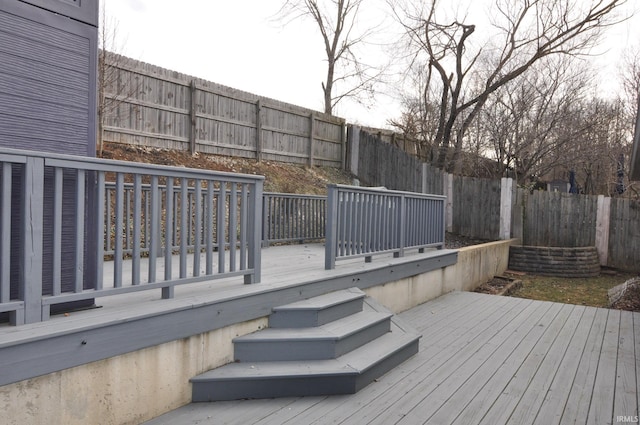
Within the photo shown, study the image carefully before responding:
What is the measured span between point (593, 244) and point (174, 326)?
32.0ft

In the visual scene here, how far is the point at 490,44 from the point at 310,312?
13093 mm

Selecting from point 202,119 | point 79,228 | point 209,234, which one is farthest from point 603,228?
point 79,228

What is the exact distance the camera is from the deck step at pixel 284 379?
268 cm

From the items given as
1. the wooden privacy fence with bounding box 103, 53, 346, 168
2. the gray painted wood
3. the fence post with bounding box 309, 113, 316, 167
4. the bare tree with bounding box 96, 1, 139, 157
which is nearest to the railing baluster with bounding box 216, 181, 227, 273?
the gray painted wood

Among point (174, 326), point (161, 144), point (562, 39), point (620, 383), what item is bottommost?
point (620, 383)

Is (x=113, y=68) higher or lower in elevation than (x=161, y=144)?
higher

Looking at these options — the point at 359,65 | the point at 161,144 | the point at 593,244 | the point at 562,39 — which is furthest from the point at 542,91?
the point at 161,144

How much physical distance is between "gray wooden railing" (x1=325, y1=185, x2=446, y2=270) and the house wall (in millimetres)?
881

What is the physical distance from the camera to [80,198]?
82.8 inches

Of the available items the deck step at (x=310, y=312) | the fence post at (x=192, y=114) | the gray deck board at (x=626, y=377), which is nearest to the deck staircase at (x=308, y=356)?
the deck step at (x=310, y=312)

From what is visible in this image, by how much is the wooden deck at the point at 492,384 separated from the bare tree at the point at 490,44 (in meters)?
9.27

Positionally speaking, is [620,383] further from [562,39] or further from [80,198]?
[562,39]

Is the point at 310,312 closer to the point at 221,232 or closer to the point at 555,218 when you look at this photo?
the point at 221,232

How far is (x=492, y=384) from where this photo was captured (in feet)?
10.2
